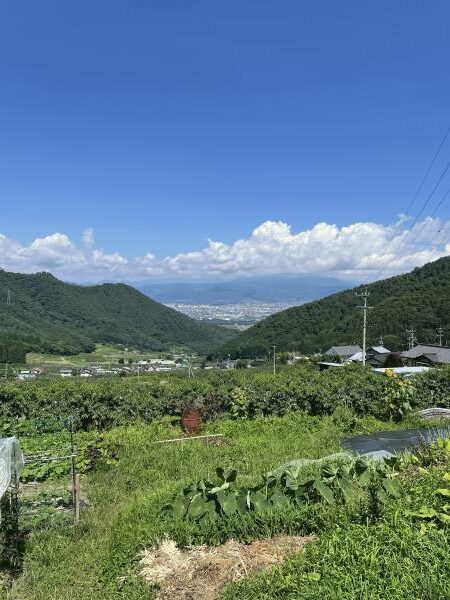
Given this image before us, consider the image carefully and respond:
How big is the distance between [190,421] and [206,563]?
29.8 feet

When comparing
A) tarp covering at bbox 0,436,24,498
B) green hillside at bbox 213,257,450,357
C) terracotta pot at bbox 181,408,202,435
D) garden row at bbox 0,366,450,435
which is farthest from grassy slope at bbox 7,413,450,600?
green hillside at bbox 213,257,450,357

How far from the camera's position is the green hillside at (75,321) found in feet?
381

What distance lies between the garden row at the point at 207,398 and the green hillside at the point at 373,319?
151 feet

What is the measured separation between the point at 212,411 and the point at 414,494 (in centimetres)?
1027

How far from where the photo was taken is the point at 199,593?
13.9ft

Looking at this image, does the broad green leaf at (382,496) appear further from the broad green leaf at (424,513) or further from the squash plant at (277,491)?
the broad green leaf at (424,513)

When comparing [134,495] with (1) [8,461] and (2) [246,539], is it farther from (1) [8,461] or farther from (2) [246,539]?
(2) [246,539]

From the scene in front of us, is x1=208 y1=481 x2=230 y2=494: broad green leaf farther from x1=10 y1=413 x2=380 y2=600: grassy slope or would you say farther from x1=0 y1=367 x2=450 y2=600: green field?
x1=10 y1=413 x2=380 y2=600: grassy slope

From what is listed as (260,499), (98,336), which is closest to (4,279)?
(98,336)

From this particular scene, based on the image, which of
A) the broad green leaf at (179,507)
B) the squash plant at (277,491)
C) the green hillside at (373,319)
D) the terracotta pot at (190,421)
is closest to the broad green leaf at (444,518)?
the squash plant at (277,491)

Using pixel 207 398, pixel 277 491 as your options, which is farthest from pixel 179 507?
pixel 207 398

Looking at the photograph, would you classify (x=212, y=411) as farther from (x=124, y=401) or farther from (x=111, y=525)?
(x=111, y=525)

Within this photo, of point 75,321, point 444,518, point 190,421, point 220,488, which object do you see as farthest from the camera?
point 75,321

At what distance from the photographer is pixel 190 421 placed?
13656 mm
